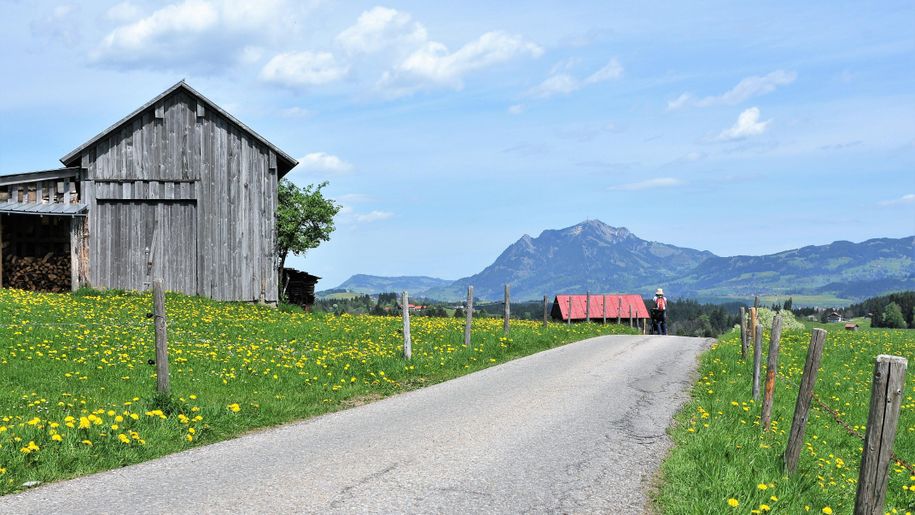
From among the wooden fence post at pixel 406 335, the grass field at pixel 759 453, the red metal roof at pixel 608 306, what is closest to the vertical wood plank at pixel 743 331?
the grass field at pixel 759 453

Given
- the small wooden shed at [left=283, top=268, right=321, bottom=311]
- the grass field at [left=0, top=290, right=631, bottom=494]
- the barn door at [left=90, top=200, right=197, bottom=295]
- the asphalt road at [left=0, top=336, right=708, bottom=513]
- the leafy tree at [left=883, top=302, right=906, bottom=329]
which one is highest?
the barn door at [left=90, top=200, right=197, bottom=295]

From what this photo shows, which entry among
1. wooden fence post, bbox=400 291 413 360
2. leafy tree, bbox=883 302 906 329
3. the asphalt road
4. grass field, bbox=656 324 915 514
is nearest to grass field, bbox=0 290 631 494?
wooden fence post, bbox=400 291 413 360

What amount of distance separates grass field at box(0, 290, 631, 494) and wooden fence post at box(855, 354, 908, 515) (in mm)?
7911

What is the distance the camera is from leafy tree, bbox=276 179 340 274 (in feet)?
156

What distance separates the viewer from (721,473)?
871cm

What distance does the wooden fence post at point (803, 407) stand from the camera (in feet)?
31.9

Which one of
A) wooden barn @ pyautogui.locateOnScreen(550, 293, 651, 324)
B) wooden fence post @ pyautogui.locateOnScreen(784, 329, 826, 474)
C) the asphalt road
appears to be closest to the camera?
the asphalt road

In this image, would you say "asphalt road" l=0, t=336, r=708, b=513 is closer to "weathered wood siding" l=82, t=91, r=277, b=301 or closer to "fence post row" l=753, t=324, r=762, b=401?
"fence post row" l=753, t=324, r=762, b=401

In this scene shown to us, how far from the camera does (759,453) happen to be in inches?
397

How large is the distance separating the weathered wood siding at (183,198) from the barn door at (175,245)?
0.04 meters

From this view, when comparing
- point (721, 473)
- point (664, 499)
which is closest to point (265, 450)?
point (664, 499)

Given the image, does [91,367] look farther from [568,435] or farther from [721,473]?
[721,473]

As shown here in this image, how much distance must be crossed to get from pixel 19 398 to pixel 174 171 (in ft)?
73.8

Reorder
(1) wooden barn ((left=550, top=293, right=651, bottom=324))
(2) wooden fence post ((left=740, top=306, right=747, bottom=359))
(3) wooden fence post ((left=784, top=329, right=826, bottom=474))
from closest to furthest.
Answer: (3) wooden fence post ((left=784, top=329, right=826, bottom=474))
(2) wooden fence post ((left=740, top=306, right=747, bottom=359))
(1) wooden barn ((left=550, top=293, right=651, bottom=324))
